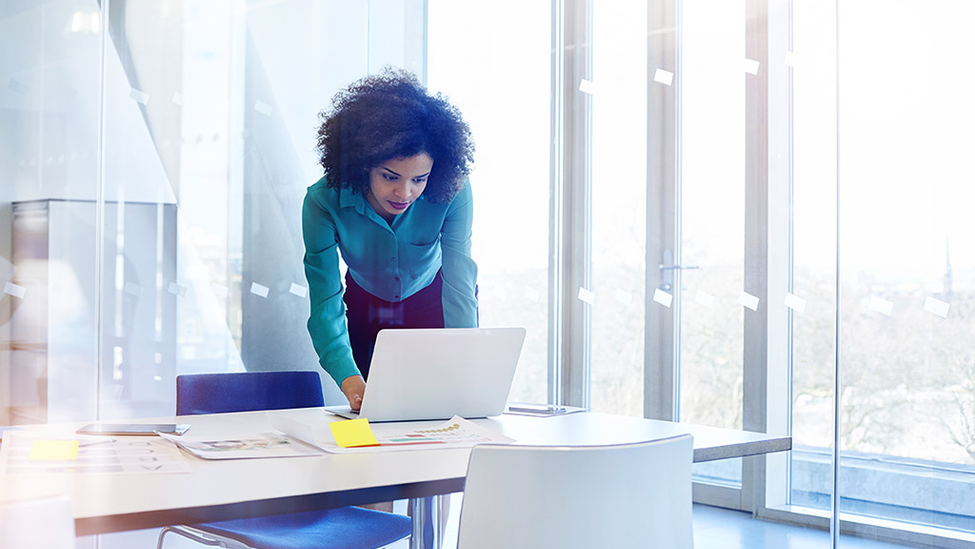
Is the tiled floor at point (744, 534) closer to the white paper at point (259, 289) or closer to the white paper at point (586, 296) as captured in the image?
the white paper at point (586, 296)

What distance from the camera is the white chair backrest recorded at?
0.77 meters

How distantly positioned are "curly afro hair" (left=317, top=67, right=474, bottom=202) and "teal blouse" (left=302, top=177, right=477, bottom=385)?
61 millimetres

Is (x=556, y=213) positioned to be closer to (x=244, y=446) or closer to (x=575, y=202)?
(x=575, y=202)

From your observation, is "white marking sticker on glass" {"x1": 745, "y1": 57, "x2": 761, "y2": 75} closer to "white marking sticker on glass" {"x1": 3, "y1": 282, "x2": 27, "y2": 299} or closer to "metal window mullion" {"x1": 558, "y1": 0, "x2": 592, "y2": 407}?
"metal window mullion" {"x1": 558, "y1": 0, "x2": 592, "y2": 407}

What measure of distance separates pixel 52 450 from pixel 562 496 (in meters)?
0.81

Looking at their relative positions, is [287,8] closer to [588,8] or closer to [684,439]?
[588,8]

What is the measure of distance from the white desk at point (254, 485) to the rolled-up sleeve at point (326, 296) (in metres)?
0.76

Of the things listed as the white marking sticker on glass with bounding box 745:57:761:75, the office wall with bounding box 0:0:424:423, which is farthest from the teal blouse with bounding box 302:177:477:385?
the white marking sticker on glass with bounding box 745:57:761:75

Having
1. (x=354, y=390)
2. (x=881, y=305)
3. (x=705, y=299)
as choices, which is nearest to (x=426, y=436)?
(x=354, y=390)

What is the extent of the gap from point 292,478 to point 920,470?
230 cm

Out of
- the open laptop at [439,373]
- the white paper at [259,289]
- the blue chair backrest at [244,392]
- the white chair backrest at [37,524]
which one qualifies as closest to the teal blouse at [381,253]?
the blue chair backrest at [244,392]

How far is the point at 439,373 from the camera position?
72.5 inches

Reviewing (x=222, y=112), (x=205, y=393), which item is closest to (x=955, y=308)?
(x=205, y=393)

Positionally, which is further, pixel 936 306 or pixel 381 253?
pixel 381 253
